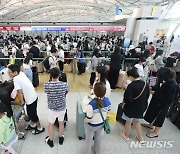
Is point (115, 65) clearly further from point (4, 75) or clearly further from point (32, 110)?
point (4, 75)

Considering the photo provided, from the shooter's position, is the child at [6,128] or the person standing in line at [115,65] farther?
the person standing in line at [115,65]

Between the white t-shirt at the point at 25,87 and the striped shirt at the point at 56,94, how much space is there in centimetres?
44

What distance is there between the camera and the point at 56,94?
2.25 m

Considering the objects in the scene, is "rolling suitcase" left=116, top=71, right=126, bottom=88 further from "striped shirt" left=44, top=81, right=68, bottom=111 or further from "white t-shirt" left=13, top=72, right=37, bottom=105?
"white t-shirt" left=13, top=72, right=37, bottom=105

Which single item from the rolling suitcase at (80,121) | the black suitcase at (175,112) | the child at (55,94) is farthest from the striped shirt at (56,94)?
the black suitcase at (175,112)

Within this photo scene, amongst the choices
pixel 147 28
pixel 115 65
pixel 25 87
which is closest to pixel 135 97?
pixel 25 87

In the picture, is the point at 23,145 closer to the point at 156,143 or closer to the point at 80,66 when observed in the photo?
the point at 156,143

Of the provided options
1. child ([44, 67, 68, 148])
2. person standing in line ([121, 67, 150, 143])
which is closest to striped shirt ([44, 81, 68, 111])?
child ([44, 67, 68, 148])

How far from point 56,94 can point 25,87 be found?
1.90 ft

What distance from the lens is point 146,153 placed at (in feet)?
8.57

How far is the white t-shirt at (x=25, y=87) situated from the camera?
2334 mm

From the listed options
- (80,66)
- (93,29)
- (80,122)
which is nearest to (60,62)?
(80,66)

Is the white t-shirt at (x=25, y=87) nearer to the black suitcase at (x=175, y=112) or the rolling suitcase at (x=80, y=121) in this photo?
the rolling suitcase at (x=80, y=121)

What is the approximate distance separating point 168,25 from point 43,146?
92.6 ft
